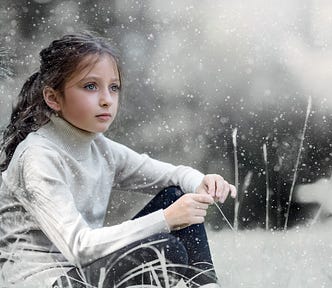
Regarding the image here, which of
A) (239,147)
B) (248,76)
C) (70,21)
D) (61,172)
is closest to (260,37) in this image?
(248,76)

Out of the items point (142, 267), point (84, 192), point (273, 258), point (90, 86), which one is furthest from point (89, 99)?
point (273, 258)

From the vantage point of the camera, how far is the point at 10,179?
0.83 metres

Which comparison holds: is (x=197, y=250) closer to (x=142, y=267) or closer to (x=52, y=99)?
(x=142, y=267)

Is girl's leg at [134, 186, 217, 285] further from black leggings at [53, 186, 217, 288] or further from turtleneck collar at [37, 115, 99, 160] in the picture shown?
turtleneck collar at [37, 115, 99, 160]

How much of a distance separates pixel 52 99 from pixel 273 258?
391mm

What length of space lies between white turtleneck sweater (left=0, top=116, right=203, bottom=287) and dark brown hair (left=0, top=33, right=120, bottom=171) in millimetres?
34

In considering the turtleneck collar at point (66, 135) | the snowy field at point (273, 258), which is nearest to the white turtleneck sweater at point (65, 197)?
the turtleneck collar at point (66, 135)

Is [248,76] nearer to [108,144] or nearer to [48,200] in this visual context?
[108,144]

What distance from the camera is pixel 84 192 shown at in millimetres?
851

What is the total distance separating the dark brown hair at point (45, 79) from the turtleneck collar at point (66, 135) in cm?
1

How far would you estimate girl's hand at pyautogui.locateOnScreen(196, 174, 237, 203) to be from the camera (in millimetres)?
844

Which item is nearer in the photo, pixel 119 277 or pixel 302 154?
pixel 119 277

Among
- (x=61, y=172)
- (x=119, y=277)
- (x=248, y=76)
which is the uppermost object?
(x=248, y=76)

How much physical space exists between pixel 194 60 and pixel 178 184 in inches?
7.9
